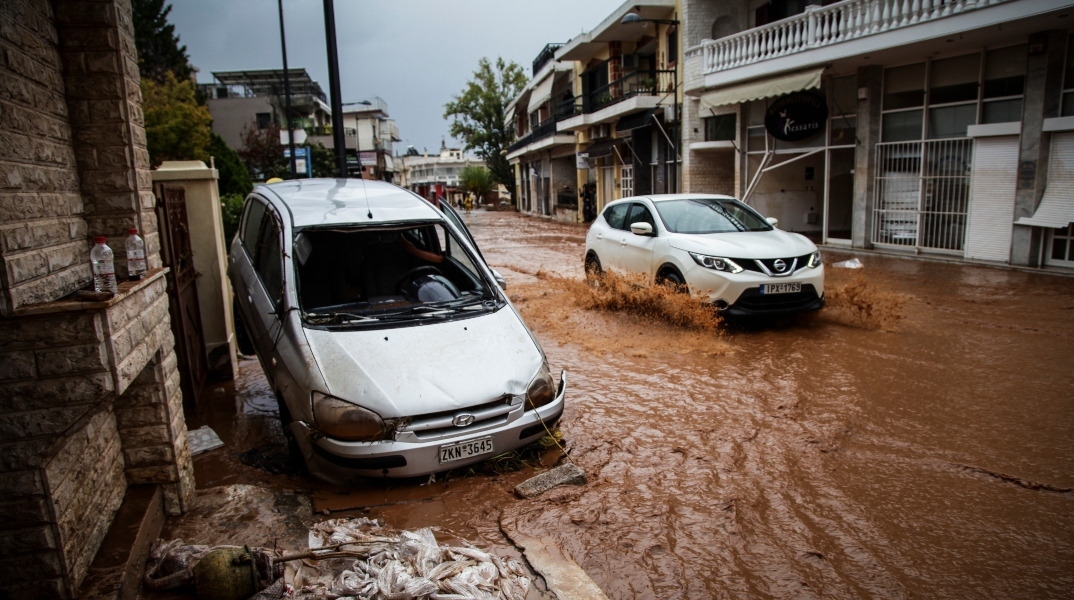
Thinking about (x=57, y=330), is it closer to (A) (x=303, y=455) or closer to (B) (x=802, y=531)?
(A) (x=303, y=455)

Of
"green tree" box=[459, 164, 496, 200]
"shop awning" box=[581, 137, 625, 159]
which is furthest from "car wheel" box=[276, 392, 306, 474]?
"green tree" box=[459, 164, 496, 200]

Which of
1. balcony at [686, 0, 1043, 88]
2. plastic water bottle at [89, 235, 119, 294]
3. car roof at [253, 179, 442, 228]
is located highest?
balcony at [686, 0, 1043, 88]

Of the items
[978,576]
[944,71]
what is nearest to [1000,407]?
[978,576]

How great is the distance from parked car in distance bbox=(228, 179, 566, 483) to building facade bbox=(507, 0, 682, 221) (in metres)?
14.2

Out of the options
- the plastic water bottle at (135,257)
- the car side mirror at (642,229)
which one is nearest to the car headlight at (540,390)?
the plastic water bottle at (135,257)

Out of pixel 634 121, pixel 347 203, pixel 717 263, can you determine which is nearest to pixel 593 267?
pixel 717 263

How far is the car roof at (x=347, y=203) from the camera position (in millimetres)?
5594

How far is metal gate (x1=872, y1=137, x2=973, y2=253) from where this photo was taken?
1331cm

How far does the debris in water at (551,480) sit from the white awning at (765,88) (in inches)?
527

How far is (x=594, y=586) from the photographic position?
125 inches

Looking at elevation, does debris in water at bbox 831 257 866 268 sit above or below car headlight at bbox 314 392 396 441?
below

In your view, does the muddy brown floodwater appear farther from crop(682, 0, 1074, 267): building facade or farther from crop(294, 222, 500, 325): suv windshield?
crop(682, 0, 1074, 267): building facade

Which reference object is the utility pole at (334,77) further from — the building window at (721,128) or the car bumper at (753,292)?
the building window at (721,128)

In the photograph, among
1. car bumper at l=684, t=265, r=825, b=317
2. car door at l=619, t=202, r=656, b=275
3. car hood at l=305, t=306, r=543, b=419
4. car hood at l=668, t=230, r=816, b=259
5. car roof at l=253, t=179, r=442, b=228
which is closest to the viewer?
car hood at l=305, t=306, r=543, b=419
